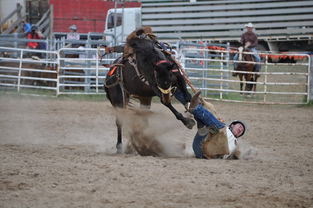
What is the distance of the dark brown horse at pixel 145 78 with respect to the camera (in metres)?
7.04

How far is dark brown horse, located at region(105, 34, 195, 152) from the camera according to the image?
23.1 ft

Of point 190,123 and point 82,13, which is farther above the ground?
point 82,13

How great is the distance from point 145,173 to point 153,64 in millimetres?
2030

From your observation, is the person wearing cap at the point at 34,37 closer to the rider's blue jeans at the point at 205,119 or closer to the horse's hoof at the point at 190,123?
the horse's hoof at the point at 190,123

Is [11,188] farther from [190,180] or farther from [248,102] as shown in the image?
[248,102]

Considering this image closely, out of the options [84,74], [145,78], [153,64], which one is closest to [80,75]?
[84,74]

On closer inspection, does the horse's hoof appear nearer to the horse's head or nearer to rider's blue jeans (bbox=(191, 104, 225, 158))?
rider's blue jeans (bbox=(191, 104, 225, 158))

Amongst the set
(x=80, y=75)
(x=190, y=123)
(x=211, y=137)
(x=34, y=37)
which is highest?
(x=34, y=37)

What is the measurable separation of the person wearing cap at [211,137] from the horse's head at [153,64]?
17.9 inches

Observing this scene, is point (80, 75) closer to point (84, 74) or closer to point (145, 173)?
point (84, 74)

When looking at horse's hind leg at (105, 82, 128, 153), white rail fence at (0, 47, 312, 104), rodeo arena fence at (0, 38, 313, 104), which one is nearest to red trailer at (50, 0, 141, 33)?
rodeo arena fence at (0, 38, 313, 104)

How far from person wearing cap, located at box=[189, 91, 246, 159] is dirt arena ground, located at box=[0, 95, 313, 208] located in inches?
7.8

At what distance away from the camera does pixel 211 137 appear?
22.1 ft

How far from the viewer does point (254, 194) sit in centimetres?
483
